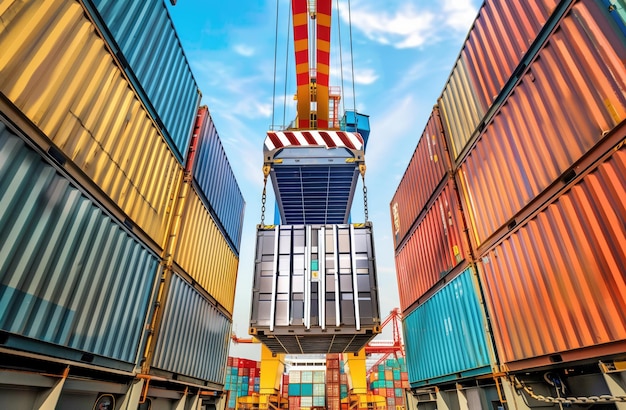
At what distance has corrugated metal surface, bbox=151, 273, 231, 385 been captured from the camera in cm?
704

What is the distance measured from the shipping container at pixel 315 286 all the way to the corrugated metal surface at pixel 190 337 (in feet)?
5.65

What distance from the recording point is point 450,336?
7.69 meters

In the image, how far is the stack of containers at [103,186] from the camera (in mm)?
3730

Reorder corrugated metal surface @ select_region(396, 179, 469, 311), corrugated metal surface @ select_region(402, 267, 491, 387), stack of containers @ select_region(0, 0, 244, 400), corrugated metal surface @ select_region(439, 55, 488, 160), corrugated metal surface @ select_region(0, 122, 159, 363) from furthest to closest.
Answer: corrugated metal surface @ select_region(396, 179, 469, 311) < corrugated metal surface @ select_region(439, 55, 488, 160) < corrugated metal surface @ select_region(402, 267, 491, 387) < stack of containers @ select_region(0, 0, 244, 400) < corrugated metal surface @ select_region(0, 122, 159, 363)

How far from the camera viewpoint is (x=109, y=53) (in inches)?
210

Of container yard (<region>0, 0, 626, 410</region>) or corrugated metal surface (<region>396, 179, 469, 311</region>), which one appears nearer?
container yard (<region>0, 0, 626, 410</region>)

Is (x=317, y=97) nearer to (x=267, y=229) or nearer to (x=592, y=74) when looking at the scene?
(x=267, y=229)

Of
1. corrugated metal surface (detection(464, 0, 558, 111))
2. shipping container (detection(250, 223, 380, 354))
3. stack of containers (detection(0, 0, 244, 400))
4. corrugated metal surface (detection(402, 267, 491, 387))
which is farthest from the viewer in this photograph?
shipping container (detection(250, 223, 380, 354))

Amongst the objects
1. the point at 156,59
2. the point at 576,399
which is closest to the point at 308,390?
the point at 576,399

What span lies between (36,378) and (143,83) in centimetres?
509

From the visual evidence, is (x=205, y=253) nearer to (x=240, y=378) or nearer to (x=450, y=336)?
(x=450, y=336)

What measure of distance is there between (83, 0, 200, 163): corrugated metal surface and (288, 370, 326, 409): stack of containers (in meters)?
22.4

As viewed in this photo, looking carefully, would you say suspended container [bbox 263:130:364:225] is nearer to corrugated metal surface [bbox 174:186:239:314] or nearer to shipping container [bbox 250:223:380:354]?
corrugated metal surface [bbox 174:186:239:314]

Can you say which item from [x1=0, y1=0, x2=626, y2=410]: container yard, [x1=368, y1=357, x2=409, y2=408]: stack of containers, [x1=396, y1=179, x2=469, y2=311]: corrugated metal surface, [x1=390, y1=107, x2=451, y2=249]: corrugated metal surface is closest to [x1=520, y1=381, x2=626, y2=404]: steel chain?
[x1=0, y1=0, x2=626, y2=410]: container yard
